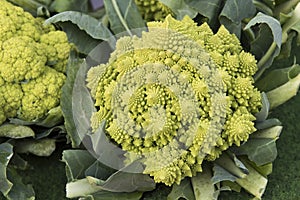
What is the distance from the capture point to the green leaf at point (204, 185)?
49.5 inches

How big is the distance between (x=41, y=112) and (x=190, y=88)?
1.23ft

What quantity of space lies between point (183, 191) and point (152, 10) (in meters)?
0.46

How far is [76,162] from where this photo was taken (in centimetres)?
130

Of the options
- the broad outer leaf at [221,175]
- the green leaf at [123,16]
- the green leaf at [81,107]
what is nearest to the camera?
the broad outer leaf at [221,175]

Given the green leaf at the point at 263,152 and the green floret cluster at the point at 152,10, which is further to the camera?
the green floret cluster at the point at 152,10

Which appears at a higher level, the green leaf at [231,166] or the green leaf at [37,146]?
the green leaf at [231,166]

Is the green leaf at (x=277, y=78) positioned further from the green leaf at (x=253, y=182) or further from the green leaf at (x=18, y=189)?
the green leaf at (x=18, y=189)

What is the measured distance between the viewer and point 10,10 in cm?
141

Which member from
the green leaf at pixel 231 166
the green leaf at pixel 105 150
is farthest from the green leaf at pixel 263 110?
the green leaf at pixel 105 150

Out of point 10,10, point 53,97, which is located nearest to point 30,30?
point 10,10

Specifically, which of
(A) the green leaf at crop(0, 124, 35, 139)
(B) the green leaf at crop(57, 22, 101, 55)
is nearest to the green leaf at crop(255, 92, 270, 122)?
(B) the green leaf at crop(57, 22, 101, 55)

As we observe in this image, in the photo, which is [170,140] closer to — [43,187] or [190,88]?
[190,88]

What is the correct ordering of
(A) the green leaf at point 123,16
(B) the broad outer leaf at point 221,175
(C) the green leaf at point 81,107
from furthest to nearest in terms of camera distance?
(A) the green leaf at point 123,16 < (C) the green leaf at point 81,107 < (B) the broad outer leaf at point 221,175

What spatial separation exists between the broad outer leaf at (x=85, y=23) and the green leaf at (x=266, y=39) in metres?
0.34
